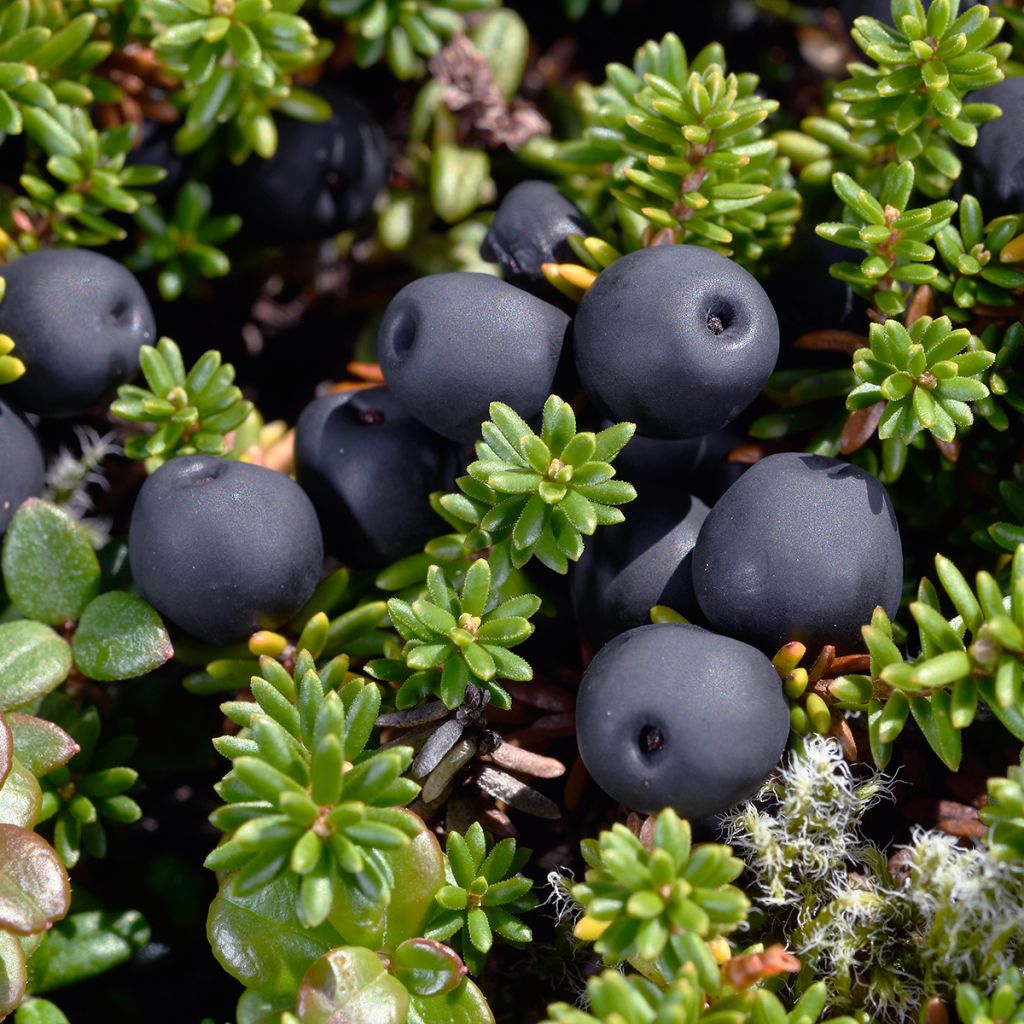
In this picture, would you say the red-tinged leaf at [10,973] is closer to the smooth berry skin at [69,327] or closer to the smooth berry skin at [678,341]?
the smooth berry skin at [69,327]

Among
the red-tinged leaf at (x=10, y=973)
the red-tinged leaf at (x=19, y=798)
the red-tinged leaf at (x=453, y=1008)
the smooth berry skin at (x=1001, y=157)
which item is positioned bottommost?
the red-tinged leaf at (x=453, y=1008)

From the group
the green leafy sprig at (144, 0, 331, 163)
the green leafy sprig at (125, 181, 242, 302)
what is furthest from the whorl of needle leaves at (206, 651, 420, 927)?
the green leafy sprig at (144, 0, 331, 163)

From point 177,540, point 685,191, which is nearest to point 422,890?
point 177,540

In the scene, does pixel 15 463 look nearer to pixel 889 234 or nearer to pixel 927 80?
pixel 889 234

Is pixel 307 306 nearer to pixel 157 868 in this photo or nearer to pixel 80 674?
pixel 80 674

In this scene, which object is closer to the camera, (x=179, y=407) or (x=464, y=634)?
(x=464, y=634)

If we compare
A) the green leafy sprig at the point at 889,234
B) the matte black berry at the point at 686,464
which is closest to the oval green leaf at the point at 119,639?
the matte black berry at the point at 686,464

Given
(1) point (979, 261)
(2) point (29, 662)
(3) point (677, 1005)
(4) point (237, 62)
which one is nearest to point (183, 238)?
(4) point (237, 62)
